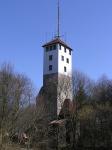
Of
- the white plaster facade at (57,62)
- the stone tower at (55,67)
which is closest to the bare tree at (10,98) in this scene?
the stone tower at (55,67)

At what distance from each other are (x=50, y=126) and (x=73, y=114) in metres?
4.64

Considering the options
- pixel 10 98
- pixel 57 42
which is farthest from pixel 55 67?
pixel 10 98

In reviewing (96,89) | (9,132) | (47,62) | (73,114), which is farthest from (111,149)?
(47,62)

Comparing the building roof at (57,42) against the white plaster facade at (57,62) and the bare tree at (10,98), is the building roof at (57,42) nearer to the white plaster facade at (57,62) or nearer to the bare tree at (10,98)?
the white plaster facade at (57,62)

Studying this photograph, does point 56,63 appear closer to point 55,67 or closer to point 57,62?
point 57,62

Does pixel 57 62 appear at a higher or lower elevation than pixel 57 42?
lower

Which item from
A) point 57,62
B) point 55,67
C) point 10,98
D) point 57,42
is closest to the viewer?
point 10,98

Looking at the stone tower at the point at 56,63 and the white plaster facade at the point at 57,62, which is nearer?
the stone tower at the point at 56,63

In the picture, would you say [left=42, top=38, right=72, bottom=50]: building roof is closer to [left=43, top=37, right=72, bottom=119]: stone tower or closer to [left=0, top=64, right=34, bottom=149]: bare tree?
[left=43, top=37, right=72, bottom=119]: stone tower

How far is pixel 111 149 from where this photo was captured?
4978cm

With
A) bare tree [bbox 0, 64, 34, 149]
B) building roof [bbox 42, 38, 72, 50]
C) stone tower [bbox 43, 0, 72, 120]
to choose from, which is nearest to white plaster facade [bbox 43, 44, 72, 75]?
stone tower [bbox 43, 0, 72, 120]

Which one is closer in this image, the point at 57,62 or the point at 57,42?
the point at 57,62

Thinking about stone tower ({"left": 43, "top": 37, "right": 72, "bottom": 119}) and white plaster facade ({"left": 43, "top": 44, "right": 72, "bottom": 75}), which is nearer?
stone tower ({"left": 43, "top": 37, "right": 72, "bottom": 119})

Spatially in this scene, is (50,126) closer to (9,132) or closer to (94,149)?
(94,149)
